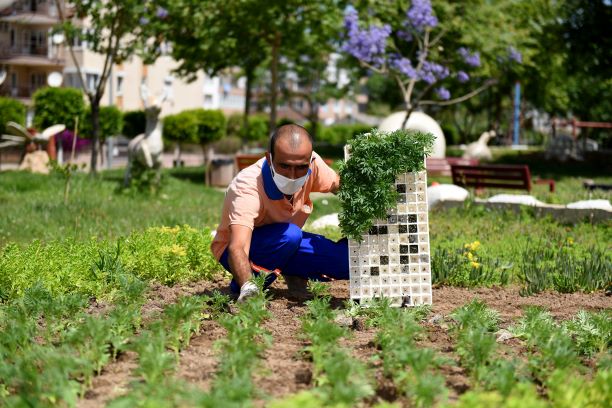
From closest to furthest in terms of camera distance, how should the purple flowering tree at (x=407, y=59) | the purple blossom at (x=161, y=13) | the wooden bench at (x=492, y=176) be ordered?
the wooden bench at (x=492, y=176)
the purple blossom at (x=161, y=13)
the purple flowering tree at (x=407, y=59)

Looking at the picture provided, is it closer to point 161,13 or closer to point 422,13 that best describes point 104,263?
point 161,13

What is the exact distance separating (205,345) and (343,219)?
55.6 inches

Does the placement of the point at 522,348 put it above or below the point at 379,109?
below

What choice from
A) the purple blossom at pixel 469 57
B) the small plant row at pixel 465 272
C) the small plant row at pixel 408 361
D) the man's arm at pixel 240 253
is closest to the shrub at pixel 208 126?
the purple blossom at pixel 469 57

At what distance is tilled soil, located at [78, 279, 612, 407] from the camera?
4500 millimetres

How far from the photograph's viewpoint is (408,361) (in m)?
4.28

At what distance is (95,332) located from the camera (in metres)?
4.65

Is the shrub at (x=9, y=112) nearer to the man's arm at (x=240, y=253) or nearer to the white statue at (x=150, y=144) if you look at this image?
the white statue at (x=150, y=144)

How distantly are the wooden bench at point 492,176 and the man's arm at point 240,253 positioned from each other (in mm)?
9822

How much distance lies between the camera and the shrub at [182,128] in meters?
38.5

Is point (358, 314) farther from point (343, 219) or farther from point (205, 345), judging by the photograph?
point (205, 345)

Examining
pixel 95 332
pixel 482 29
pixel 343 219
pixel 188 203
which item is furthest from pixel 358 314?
pixel 482 29

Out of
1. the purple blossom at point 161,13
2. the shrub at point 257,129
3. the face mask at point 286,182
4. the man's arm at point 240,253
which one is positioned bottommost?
the man's arm at point 240,253

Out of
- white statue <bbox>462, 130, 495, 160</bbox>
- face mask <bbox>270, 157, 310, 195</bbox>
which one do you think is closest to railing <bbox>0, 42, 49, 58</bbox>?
white statue <bbox>462, 130, 495, 160</bbox>
